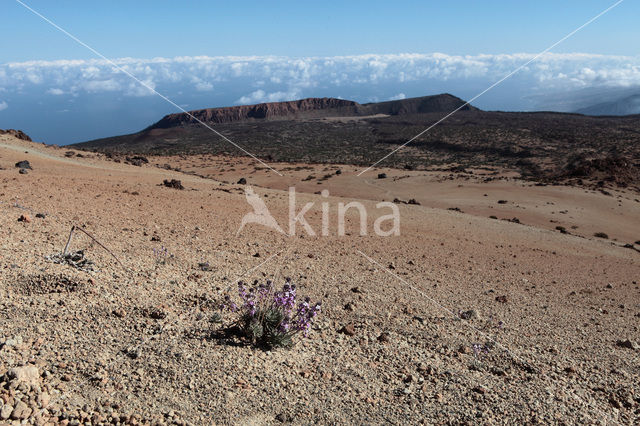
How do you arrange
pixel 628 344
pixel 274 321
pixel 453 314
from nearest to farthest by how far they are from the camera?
1. pixel 274 321
2. pixel 628 344
3. pixel 453 314

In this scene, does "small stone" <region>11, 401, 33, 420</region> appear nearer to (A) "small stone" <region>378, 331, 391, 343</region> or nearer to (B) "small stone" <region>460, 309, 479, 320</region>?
(A) "small stone" <region>378, 331, 391, 343</region>

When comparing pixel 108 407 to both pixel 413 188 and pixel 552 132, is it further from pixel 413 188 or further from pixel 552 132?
pixel 552 132

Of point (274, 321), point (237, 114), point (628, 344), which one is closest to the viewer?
point (274, 321)

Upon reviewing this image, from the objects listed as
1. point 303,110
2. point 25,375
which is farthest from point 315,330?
point 303,110

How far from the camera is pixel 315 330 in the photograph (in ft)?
16.4

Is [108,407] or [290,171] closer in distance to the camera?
[108,407]

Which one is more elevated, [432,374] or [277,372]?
[277,372]

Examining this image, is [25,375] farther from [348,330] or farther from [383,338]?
[383,338]

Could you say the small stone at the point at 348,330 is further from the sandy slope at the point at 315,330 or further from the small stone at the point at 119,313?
the small stone at the point at 119,313

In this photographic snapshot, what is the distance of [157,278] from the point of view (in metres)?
5.71

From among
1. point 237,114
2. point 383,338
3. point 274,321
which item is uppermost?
point 237,114

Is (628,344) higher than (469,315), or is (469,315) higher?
(469,315)

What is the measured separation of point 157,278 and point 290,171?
28.3 meters

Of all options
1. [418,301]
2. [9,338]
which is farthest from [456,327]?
[9,338]
